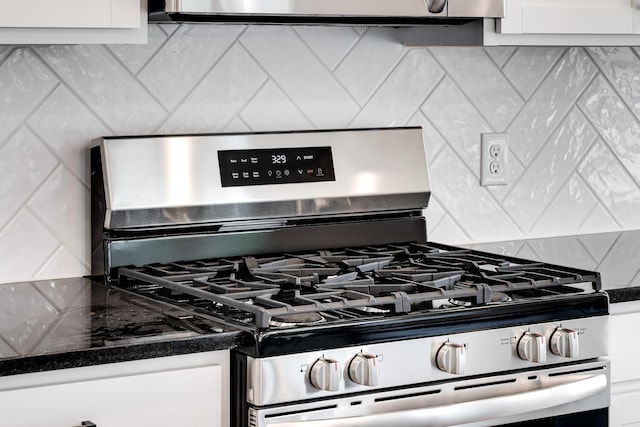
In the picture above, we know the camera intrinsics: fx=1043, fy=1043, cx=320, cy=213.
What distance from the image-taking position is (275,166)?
2.13 m

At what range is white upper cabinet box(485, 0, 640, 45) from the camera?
6.92 feet

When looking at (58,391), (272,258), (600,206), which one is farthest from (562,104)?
(58,391)

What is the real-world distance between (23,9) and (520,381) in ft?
3.31

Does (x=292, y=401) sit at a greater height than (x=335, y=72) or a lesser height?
lesser

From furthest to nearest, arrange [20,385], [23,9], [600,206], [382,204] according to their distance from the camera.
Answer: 1. [600,206]
2. [382,204]
3. [23,9]
4. [20,385]

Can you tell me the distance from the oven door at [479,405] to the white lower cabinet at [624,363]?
15cm

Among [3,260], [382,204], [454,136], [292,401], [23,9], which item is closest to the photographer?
[292,401]

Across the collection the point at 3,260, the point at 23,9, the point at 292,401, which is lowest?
the point at 292,401

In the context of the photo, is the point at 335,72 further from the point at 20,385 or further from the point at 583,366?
the point at 20,385

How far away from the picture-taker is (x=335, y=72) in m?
2.29

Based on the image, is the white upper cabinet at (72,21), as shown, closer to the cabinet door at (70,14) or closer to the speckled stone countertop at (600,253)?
the cabinet door at (70,14)

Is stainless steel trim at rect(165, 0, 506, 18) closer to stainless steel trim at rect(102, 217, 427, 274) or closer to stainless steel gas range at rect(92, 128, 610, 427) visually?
stainless steel gas range at rect(92, 128, 610, 427)

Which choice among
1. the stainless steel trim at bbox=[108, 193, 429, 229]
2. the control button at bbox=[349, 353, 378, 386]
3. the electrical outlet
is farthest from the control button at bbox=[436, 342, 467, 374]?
the electrical outlet

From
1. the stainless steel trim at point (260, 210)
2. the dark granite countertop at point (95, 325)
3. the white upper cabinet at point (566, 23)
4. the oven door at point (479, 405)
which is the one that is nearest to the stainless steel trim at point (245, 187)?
the stainless steel trim at point (260, 210)
